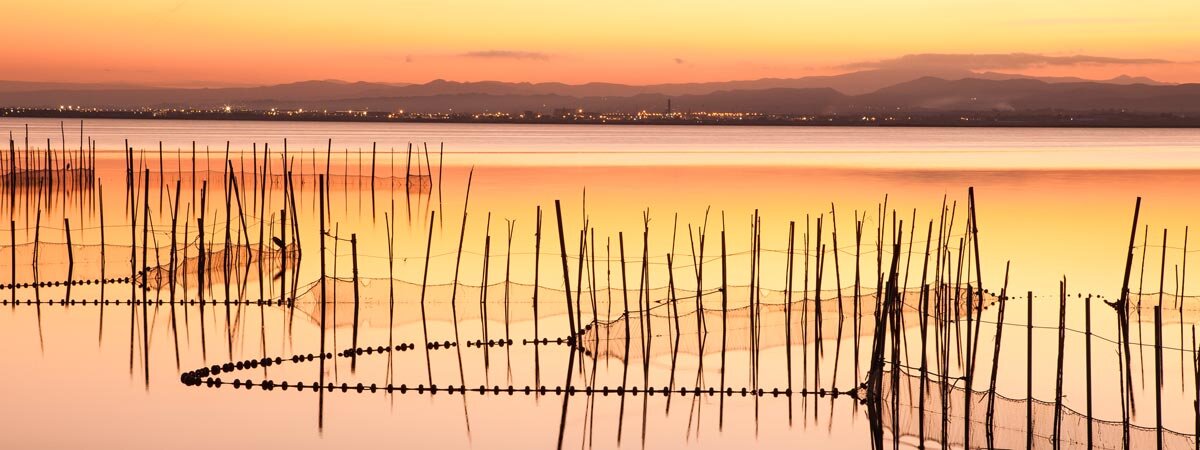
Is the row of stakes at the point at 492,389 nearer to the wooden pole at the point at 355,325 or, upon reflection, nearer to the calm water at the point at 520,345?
the calm water at the point at 520,345

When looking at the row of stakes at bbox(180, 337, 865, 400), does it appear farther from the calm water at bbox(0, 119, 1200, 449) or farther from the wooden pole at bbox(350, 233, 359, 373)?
the wooden pole at bbox(350, 233, 359, 373)

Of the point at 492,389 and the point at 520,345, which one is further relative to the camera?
the point at 520,345

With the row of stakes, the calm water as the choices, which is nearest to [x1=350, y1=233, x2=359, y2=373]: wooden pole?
the calm water

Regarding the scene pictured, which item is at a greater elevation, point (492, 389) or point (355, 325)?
point (355, 325)

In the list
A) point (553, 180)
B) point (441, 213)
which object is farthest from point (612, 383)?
A: point (553, 180)

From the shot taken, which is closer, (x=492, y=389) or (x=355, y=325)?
(x=492, y=389)

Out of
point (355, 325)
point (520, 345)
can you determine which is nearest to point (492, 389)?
point (520, 345)

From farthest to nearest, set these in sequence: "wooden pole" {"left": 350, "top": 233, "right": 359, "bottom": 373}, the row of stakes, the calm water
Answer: "wooden pole" {"left": 350, "top": 233, "right": 359, "bottom": 373}, the row of stakes, the calm water

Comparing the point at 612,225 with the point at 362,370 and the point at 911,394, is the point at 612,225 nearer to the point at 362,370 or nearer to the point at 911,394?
the point at 362,370

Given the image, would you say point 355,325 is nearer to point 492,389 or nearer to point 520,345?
point 520,345

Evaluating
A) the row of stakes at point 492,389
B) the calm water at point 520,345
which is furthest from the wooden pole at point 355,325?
the row of stakes at point 492,389

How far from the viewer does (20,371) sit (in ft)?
31.7

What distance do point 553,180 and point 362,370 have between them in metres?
24.0

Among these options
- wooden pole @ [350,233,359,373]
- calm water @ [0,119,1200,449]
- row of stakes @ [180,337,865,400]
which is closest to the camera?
calm water @ [0,119,1200,449]
